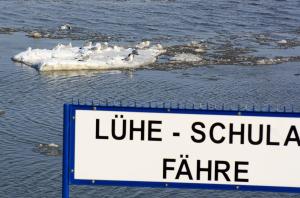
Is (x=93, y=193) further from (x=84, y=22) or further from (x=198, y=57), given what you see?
(x=84, y=22)

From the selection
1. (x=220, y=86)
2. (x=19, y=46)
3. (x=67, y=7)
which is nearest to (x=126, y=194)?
(x=220, y=86)

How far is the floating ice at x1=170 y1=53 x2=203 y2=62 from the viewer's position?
1221 inches

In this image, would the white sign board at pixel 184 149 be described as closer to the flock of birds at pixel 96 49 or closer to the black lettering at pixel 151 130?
the black lettering at pixel 151 130

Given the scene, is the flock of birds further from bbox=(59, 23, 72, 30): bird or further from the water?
bbox=(59, 23, 72, 30): bird

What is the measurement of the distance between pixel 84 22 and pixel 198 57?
10.8 m

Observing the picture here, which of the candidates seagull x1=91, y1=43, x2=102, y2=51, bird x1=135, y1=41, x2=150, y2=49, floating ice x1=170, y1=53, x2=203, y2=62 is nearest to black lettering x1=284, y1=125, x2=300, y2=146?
floating ice x1=170, y1=53, x2=203, y2=62

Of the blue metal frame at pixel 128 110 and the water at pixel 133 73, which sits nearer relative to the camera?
the blue metal frame at pixel 128 110

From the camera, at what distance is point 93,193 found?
1528 centimetres

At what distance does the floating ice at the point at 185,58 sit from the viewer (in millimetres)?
31016

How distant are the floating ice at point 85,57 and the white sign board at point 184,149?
23307 millimetres

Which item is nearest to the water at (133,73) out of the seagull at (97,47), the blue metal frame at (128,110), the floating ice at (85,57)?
the floating ice at (85,57)

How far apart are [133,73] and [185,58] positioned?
3706mm

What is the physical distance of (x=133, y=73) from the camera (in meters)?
28.5

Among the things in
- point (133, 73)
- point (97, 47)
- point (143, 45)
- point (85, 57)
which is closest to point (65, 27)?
point (143, 45)
